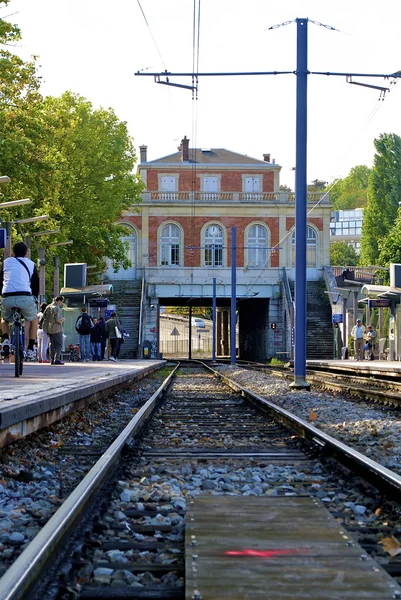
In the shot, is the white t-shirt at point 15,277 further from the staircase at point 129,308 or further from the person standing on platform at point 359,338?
the staircase at point 129,308

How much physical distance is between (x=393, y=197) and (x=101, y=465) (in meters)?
77.1

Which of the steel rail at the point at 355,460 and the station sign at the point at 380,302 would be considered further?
the station sign at the point at 380,302

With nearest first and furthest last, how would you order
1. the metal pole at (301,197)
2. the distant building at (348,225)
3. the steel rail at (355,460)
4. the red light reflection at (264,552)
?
the red light reflection at (264,552) < the steel rail at (355,460) < the metal pole at (301,197) < the distant building at (348,225)

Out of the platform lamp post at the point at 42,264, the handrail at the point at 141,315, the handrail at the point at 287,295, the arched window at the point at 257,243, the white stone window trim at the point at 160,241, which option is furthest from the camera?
the white stone window trim at the point at 160,241

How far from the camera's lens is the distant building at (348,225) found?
163875mm

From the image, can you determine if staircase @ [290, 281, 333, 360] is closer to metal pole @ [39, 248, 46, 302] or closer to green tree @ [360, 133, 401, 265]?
green tree @ [360, 133, 401, 265]

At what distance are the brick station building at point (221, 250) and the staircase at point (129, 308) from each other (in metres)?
0.77

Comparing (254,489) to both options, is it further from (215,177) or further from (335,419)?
(215,177)

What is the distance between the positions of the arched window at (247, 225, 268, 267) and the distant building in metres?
95.4

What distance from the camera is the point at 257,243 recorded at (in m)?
70.0

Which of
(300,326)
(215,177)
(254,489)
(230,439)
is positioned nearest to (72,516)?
(254,489)

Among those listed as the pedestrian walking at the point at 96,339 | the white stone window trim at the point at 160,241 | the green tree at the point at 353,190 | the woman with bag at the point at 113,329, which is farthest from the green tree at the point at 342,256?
the pedestrian walking at the point at 96,339

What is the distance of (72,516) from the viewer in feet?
14.1

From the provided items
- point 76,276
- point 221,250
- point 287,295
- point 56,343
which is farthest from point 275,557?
point 221,250
